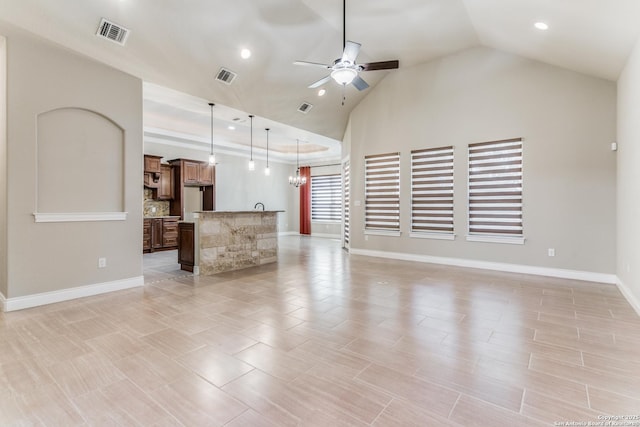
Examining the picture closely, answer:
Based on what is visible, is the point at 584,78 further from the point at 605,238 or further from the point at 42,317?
the point at 42,317

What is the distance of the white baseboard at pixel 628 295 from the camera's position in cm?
350

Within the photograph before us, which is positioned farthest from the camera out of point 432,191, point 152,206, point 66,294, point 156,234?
point 152,206

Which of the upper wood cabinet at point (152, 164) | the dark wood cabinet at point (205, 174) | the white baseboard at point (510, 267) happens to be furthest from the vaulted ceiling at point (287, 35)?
the white baseboard at point (510, 267)

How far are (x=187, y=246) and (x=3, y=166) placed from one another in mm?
2716

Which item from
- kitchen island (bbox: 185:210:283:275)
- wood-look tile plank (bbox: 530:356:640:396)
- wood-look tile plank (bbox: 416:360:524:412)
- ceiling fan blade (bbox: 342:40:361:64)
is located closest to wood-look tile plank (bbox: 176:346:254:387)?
wood-look tile plank (bbox: 416:360:524:412)

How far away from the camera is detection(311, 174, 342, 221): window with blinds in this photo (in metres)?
12.0

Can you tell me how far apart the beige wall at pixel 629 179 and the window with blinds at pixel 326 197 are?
820 cm

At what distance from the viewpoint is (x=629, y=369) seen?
2.29 m

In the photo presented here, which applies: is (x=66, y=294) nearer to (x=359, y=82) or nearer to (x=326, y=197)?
(x=359, y=82)

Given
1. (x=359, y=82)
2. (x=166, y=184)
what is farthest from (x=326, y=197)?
(x=359, y=82)

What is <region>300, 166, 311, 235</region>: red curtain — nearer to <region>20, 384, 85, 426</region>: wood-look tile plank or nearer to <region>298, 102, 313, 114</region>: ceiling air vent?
<region>298, 102, 313, 114</region>: ceiling air vent

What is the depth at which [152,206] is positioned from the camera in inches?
344

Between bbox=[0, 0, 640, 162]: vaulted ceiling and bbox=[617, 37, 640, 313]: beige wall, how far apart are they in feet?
1.16

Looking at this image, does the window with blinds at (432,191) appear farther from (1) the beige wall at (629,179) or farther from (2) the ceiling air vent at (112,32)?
(2) the ceiling air vent at (112,32)
